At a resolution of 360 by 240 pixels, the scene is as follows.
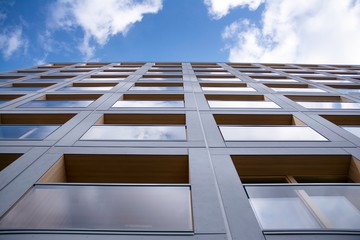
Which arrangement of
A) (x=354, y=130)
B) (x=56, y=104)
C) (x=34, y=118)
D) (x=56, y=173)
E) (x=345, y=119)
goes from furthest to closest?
1. (x=56, y=104)
2. (x=34, y=118)
3. (x=345, y=119)
4. (x=354, y=130)
5. (x=56, y=173)

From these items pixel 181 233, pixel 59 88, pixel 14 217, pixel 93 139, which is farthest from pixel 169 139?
pixel 59 88

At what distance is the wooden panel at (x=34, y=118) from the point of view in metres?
8.79

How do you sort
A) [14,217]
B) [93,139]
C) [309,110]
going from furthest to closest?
[309,110] < [93,139] < [14,217]

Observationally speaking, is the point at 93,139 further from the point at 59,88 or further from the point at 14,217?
the point at 59,88

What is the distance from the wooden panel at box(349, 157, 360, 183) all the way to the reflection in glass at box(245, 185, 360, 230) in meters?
1.14

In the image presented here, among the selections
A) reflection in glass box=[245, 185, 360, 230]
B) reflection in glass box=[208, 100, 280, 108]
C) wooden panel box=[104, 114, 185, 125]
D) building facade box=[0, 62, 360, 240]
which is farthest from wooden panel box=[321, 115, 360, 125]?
wooden panel box=[104, 114, 185, 125]

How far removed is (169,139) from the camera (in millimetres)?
6645

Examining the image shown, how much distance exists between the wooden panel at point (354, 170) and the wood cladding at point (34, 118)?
832cm

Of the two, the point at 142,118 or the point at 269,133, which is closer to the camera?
the point at 269,133

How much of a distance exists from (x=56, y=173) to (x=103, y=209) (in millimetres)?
1998

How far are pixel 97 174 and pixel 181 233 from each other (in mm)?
2984

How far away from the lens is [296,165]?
232 inches

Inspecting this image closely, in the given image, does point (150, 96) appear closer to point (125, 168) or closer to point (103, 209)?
point (125, 168)

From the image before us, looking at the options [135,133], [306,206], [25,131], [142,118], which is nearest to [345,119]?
[306,206]
